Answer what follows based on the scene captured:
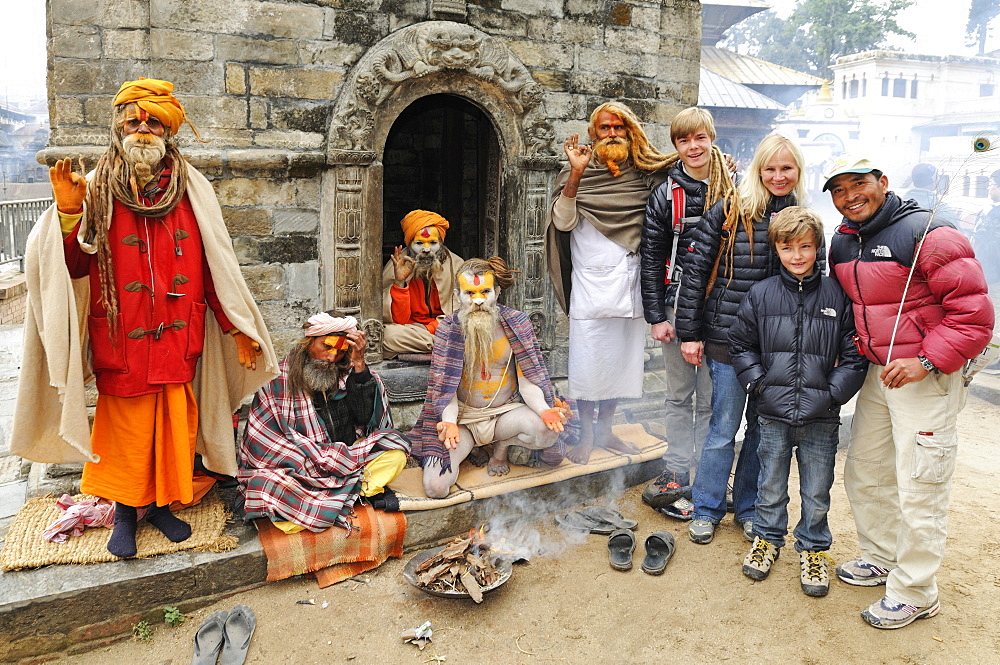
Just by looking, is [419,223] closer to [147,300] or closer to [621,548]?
[147,300]

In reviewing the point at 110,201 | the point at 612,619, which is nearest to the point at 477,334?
the point at 612,619

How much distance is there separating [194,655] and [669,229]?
10.7 ft

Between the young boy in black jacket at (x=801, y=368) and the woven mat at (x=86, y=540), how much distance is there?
2.75m

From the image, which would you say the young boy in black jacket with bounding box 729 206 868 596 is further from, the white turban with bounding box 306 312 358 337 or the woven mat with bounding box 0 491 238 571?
the woven mat with bounding box 0 491 238 571

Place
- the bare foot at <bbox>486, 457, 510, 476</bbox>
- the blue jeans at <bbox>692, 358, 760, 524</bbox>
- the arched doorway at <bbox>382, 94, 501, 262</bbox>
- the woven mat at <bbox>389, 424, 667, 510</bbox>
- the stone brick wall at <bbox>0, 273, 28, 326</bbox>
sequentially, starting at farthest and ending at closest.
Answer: the stone brick wall at <bbox>0, 273, 28, 326</bbox> < the arched doorway at <bbox>382, 94, 501, 262</bbox> < the bare foot at <bbox>486, 457, 510, 476</bbox> < the woven mat at <bbox>389, 424, 667, 510</bbox> < the blue jeans at <bbox>692, 358, 760, 524</bbox>

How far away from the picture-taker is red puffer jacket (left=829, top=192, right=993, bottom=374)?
3.21 meters

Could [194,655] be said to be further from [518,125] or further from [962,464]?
[962,464]

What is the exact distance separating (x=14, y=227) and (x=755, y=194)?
11763 mm

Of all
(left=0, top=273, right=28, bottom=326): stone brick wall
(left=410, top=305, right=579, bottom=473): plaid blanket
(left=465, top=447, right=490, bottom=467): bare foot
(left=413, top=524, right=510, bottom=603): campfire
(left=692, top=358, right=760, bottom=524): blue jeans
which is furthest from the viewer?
(left=0, top=273, right=28, bottom=326): stone brick wall

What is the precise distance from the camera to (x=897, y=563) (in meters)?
3.58

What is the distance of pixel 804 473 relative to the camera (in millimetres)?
3869

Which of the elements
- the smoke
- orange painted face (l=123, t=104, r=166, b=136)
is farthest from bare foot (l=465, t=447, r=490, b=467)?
orange painted face (l=123, t=104, r=166, b=136)

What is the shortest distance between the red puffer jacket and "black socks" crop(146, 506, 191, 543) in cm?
342

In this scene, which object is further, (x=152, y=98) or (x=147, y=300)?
(x=147, y=300)
